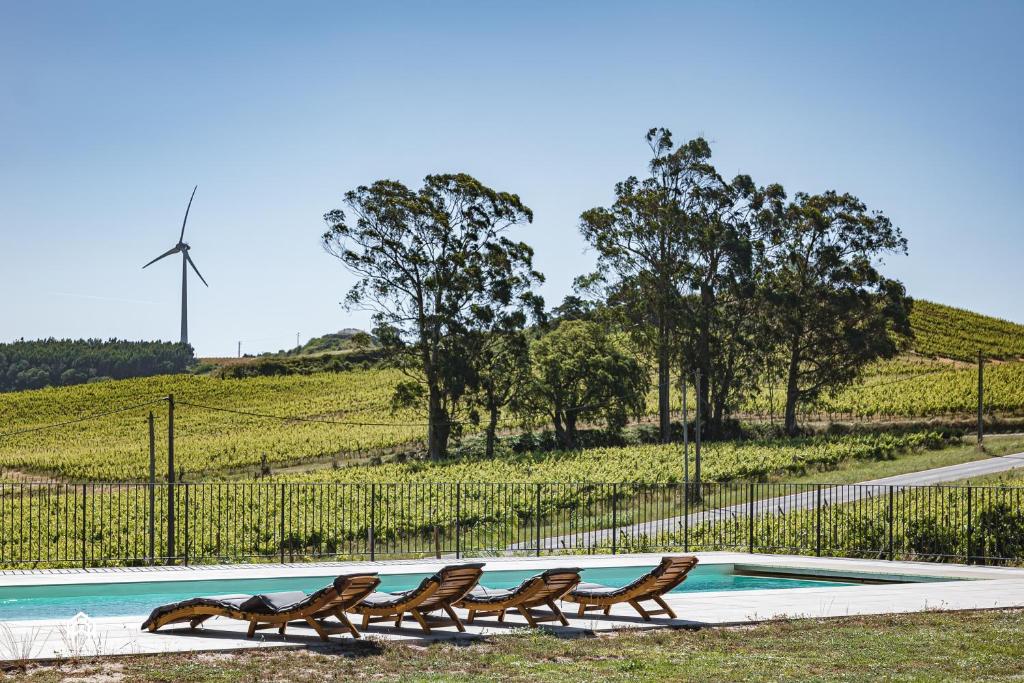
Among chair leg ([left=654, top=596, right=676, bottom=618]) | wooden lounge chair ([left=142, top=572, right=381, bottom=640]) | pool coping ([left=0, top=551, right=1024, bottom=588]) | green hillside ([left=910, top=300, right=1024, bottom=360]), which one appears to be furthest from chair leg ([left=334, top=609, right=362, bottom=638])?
green hillside ([left=910, top=300, right=1024, bottom=360])

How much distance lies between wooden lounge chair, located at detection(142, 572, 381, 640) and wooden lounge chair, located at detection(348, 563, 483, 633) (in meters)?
0.37

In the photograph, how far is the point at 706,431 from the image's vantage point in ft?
185

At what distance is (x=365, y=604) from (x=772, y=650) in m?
4.02

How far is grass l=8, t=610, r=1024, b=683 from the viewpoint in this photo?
8484mm

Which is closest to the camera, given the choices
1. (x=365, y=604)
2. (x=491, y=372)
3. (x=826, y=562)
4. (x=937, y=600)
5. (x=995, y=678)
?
(x=995, y=678)

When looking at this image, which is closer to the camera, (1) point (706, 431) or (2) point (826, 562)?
(2) point (826, 562)

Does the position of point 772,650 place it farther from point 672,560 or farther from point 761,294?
point 761,294

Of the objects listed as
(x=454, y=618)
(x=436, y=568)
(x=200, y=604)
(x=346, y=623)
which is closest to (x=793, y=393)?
(x=436, y=568)

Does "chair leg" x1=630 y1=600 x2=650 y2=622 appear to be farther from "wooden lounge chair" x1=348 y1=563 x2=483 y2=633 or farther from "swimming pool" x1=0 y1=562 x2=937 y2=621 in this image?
"swimming pool" x1=0 y1=562 x2=937 y2=621

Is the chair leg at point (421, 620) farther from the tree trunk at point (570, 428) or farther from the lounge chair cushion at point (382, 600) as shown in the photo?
the tree trunk at point (570, 428)

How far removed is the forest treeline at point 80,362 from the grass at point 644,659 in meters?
124

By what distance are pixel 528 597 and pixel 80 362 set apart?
458ft

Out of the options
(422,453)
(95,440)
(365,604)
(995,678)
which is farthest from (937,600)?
(95,440)

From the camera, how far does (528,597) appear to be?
1115cm
